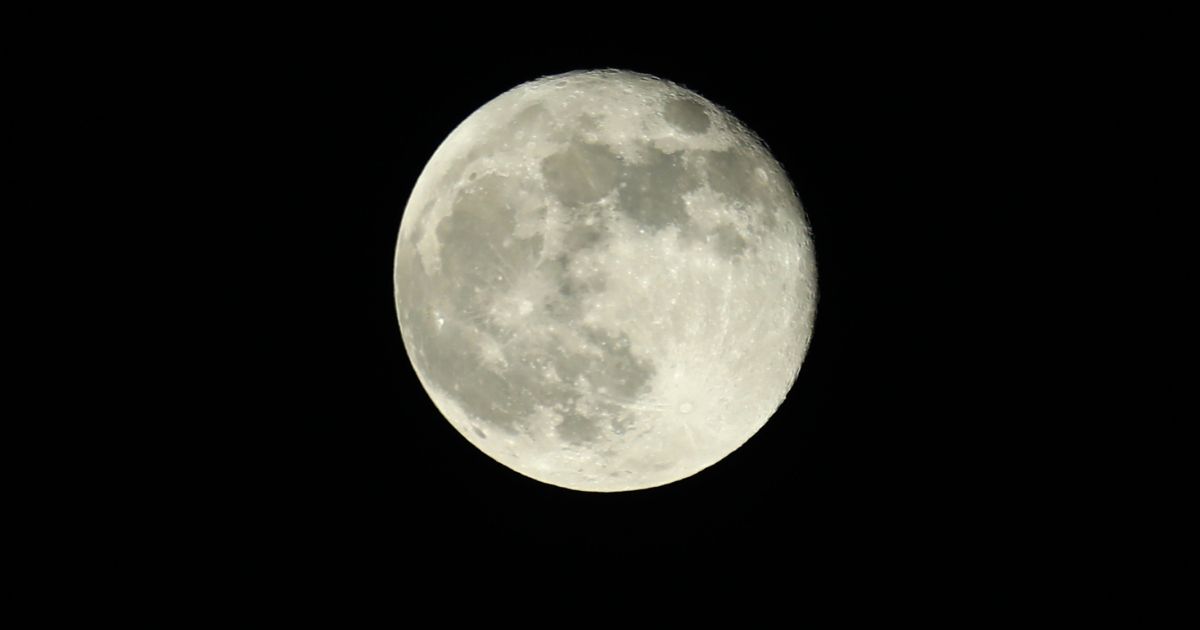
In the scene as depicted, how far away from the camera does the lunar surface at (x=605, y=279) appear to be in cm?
329

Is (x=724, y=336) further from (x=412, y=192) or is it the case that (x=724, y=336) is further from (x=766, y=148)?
(x=412, y=192)

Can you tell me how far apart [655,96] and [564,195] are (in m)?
0.71

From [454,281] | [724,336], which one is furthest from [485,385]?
[724,336]

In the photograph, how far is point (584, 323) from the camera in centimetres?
329

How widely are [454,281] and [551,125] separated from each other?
746 millimetres

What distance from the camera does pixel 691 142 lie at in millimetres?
3523

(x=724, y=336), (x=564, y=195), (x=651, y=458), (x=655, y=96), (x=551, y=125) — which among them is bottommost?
(x=651, y=458)

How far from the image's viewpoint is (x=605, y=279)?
10.7 ft

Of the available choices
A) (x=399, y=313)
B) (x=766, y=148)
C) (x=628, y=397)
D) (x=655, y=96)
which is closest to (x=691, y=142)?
(x=655, y=96)

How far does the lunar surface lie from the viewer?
129 inches

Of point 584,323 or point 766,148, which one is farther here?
point 766,148

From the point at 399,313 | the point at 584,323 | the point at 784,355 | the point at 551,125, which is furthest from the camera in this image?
the point at 399,313

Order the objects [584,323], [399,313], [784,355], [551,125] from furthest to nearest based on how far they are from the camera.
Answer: [399,313] → [784,355] → [551,125] → [584,323]

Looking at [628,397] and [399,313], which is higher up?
[399,313]
